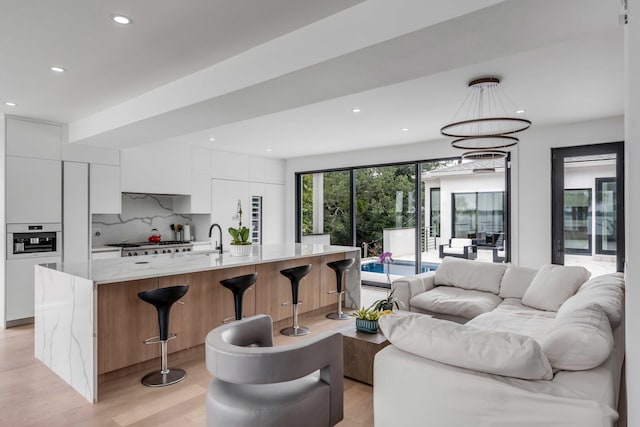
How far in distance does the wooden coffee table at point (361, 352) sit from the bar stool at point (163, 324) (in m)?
1.37

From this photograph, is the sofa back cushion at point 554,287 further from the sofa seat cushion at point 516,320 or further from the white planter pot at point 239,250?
the white planter pot at point 239,250

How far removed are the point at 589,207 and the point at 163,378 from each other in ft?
17.9

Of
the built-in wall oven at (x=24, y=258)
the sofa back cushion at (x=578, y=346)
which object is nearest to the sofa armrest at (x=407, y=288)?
the sofa back cushion at (x=578, y=346)

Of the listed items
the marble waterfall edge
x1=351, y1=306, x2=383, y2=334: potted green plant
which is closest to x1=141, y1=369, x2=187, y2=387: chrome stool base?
the marble waterfall edge

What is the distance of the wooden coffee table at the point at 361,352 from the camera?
3.08 metres

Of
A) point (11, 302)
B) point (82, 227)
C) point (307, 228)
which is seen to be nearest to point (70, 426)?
point (11, 302)

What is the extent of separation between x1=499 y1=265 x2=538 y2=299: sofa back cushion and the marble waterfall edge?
13.3 ft

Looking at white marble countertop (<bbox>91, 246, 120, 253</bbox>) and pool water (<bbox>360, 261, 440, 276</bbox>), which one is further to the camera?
pool water (<bbox>360, 261, 440, 276</bbox>)

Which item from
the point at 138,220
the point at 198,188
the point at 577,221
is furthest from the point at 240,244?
the point at 577,221

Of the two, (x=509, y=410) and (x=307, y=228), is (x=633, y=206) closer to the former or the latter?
(x=509, y=410)

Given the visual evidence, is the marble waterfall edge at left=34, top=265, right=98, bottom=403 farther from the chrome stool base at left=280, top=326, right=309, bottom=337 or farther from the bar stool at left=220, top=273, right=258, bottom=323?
the chrome stool base at left=280, top=326, right=309, bottom=337

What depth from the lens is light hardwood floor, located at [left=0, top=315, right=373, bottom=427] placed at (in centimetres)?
261

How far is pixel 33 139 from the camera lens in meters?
4.93

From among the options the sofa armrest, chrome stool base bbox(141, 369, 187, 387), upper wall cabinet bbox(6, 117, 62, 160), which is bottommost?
chrome stool base bbox(141, 369, 187, 387)
